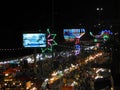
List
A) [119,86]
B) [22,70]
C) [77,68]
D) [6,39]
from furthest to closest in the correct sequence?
[77,68]
[22,70]
[6,39]
[119,86]

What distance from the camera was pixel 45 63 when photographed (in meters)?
37.8

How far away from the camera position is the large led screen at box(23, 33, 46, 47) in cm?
1897

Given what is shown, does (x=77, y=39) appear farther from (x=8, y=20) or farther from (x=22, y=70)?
(x=22, y=70)

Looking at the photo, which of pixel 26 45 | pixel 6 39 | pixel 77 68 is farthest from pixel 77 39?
pixel 77 68

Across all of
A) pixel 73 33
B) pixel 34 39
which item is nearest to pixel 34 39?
pixel 34 39

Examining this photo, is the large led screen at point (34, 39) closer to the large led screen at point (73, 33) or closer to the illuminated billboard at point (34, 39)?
the illuminated billboard at point (34, 39)

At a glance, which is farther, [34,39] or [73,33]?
[34,39]

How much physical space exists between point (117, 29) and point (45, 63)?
2682 cm

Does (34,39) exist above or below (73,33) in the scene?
below

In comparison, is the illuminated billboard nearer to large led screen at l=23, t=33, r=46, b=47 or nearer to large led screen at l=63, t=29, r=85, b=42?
large led screen at l=23, t=33, r=46, b=47

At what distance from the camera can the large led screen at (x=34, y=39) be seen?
62.2ft

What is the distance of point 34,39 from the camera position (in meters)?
19.2

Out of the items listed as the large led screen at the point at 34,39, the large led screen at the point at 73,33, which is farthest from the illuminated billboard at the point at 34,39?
the large led screen at the point at 73,33

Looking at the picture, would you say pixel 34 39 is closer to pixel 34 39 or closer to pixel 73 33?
pixel 34 39
